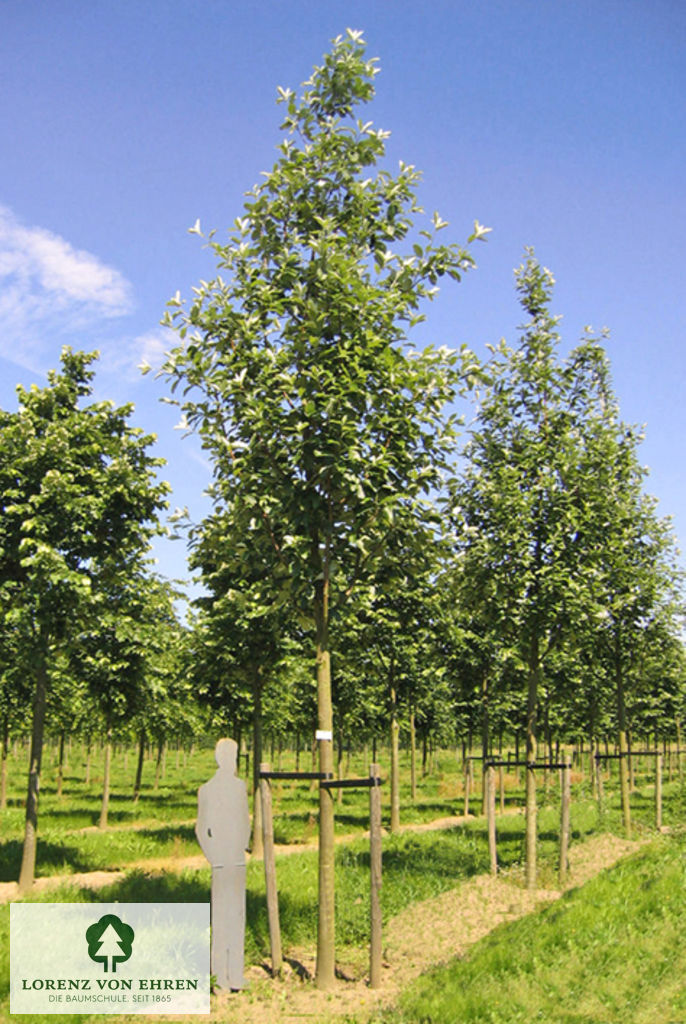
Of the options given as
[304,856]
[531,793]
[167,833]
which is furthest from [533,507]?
[167,833]

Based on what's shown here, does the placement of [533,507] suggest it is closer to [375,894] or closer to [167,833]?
[375,894]

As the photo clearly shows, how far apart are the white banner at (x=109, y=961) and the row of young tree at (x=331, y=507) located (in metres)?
1.59

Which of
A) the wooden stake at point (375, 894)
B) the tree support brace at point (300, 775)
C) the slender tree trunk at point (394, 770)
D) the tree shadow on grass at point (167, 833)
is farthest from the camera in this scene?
the slender tree trunk at point (394, 770)

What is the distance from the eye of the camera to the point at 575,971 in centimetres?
756

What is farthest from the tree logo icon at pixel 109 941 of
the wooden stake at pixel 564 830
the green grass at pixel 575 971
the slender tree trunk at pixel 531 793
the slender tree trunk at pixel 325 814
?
the wooden stake at pixel 564 830

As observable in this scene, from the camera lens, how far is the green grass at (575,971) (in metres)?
6.75

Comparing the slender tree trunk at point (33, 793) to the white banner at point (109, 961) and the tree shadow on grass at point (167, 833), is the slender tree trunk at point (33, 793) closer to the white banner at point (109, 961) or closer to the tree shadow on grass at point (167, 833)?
the white banner at point (109, 961)

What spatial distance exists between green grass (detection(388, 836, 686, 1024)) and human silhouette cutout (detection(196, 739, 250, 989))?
6.43 feet

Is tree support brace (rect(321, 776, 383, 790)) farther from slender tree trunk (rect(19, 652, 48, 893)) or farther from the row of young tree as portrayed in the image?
slender tree trunk (rect(19, 652, 48, 893))

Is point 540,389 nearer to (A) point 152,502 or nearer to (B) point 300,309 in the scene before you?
(B) point 300,309

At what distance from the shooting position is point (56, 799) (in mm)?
30781

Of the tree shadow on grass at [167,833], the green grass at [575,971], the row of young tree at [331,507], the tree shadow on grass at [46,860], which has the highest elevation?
the row of young tree at [331,507]

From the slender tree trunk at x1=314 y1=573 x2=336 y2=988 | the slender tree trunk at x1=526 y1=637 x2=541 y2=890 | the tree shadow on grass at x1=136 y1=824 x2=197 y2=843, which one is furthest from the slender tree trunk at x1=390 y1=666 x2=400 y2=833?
the slender tree trunk at x1=314 y1=573 x2=336 y2=988

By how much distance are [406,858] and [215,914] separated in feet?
26.4
